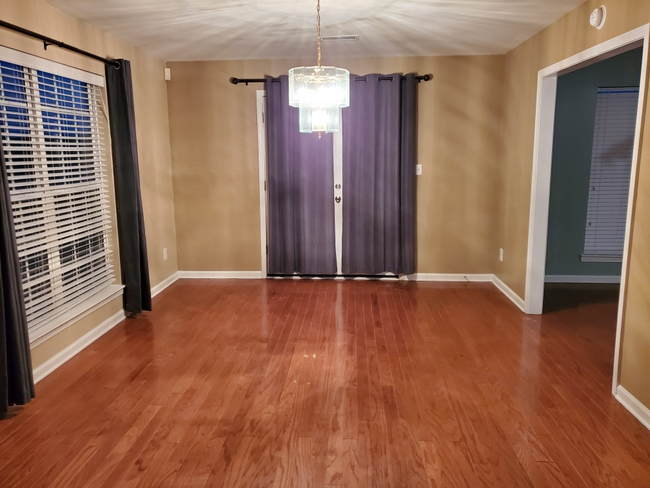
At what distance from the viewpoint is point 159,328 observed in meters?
4.11

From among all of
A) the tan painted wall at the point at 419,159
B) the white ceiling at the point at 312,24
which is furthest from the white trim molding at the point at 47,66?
the tan painted wall at the point at 419,159

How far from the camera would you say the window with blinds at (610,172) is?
5094mm

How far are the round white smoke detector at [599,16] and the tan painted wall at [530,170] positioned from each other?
4 cm

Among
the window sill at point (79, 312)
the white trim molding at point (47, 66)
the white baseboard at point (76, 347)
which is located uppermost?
the white trim molding at point (47, 66)

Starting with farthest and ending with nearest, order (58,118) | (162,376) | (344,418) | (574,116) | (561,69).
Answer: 1. (574,116)
2. (561,69)
3. (58,118)
4. (162,376)
5. (344,418)

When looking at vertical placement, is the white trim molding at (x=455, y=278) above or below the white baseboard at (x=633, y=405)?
above

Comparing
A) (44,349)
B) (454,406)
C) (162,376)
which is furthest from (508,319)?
(44,349)

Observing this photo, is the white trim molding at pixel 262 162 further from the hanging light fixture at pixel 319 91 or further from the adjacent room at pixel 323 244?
the hanging light fixture at pixel 319 91

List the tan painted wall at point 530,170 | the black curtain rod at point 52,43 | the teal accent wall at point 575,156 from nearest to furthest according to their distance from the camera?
the tan painted wall at point 530,170
the black curtain rod at point 52,43
the teal accent wall at point 575,156

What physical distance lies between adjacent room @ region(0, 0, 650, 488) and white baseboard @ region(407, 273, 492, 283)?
0.03 m

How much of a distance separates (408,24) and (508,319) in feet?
8.73

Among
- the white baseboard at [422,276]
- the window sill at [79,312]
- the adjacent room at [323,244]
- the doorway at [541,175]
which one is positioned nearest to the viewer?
the adjacent room at [323,244]

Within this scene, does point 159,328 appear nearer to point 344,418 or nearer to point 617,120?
point 344,418

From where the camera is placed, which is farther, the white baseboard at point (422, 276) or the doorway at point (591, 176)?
the white baseboard at point (422, 276)
